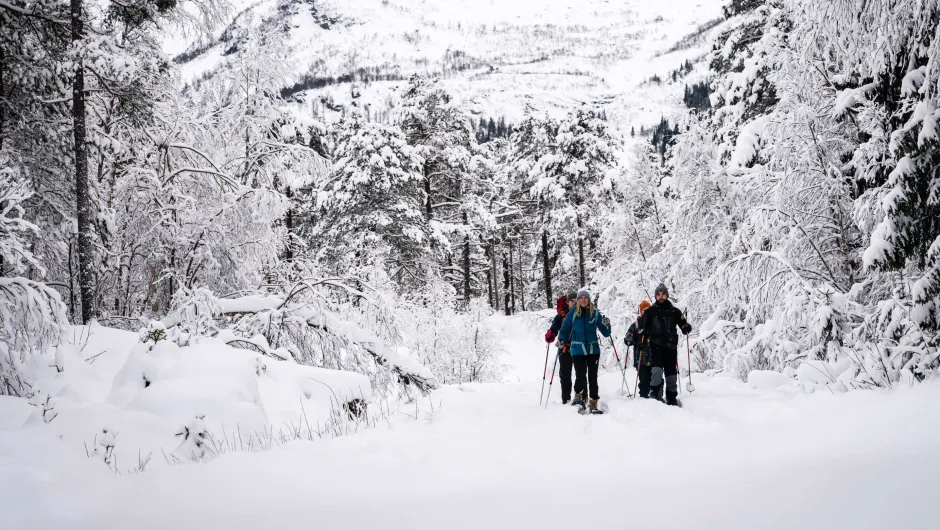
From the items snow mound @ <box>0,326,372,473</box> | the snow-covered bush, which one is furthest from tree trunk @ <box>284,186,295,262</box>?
snow mound @ <box>0,326,372,473</box>

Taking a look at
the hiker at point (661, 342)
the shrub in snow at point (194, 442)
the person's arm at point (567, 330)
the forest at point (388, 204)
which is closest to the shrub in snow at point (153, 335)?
the forest at point (388, 204)

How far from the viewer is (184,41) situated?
30.5ft

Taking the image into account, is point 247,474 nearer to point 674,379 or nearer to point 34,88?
point 674,379

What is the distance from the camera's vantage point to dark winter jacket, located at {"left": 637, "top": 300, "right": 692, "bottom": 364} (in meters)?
7.07

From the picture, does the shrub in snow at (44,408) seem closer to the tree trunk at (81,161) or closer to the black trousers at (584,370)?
the tree trunk at (81,161)

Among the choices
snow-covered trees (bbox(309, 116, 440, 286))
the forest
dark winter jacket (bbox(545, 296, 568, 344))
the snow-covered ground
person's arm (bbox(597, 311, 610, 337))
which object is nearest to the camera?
the snow-covered ground

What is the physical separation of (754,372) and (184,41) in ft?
37.0

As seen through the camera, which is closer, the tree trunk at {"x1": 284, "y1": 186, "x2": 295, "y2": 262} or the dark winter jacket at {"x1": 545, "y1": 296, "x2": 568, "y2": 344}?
the dark winter jacket at {"x1": 545, "y1": 296, "x2": 568, "y2": 344}

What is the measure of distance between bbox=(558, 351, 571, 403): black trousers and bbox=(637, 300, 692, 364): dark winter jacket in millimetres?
1097

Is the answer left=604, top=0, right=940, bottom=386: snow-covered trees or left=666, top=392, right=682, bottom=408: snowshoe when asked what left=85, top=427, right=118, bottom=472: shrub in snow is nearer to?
left=666, top=392, right=682, bottom=408: snowshoe

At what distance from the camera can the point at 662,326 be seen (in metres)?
7.13

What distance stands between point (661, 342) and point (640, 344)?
0.47m

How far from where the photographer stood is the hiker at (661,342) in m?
6.98

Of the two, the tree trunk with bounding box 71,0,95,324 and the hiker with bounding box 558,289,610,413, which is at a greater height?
Result: the tree trunk with bounding box 71,0,95,324
